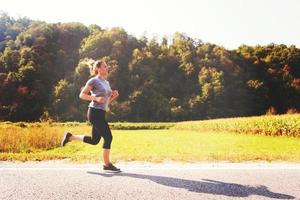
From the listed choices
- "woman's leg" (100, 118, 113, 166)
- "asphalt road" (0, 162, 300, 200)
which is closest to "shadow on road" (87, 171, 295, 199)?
"asphalt road" (0, 162, 300, 200)

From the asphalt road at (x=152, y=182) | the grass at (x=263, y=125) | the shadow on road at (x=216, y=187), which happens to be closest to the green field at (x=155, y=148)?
the grass at (x=263, y=125)

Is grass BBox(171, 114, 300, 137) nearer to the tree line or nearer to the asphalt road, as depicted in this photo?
the asphalt road

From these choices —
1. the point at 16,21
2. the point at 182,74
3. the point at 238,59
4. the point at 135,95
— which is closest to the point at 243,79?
the point at 238,59

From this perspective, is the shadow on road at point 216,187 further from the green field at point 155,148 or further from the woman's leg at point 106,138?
the green field at point 155,148

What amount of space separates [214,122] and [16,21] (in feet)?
202

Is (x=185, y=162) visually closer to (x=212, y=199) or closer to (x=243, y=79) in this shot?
(x=212, y=199)

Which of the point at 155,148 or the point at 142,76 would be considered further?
the point at 142,76

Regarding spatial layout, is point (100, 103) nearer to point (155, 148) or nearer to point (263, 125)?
point (155, 148)

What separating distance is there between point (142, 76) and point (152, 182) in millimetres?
70519

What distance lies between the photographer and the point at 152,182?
19.8 feet

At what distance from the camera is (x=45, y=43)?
7875 cm

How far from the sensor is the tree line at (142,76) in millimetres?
69938

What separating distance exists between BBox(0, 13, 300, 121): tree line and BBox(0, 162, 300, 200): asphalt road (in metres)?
62.1

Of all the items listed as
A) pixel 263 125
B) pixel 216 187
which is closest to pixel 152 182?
pixel 216 187
